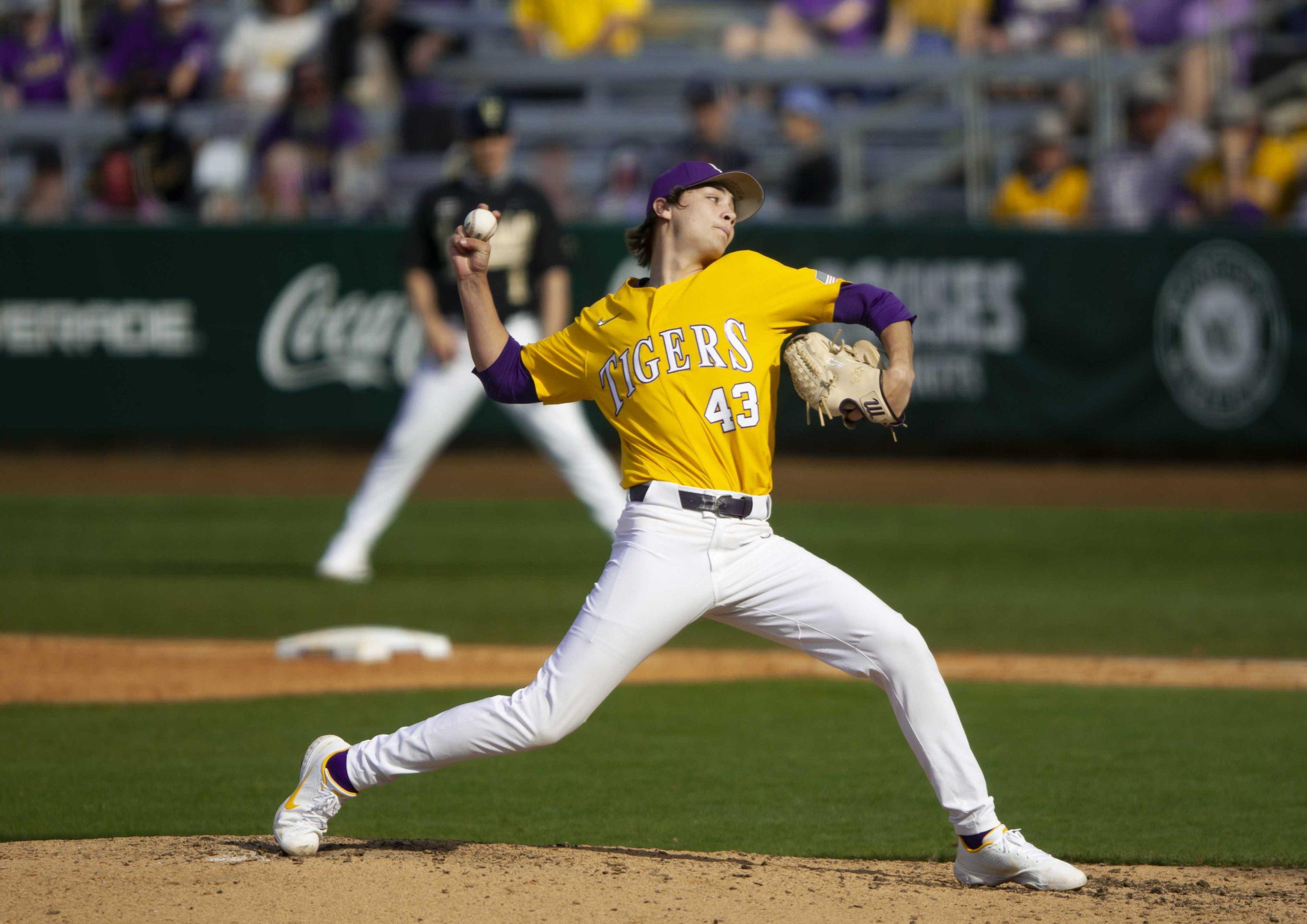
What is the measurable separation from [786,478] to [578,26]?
5347 mm

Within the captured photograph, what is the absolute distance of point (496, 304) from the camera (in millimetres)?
8508

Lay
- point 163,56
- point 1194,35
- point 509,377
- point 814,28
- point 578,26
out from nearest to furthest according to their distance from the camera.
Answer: point 509,377
point 163,56
point 1194,35
point 578,26
point 814,28

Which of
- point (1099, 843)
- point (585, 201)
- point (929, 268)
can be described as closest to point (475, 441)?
point (585, 201)

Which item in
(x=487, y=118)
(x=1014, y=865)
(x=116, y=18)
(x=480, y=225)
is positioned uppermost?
(x=116, y=18)

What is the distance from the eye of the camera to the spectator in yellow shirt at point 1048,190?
14.8 meters

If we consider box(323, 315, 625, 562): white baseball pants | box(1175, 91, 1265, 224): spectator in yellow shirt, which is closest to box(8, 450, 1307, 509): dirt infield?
box(1175, 91, 1265, 224): spectator in yellow shirt

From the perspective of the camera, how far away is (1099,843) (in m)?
4.69

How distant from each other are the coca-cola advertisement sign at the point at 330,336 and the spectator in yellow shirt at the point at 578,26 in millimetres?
3643

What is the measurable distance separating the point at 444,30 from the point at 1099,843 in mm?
13748

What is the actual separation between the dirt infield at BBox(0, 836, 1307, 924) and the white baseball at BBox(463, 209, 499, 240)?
1619 mm

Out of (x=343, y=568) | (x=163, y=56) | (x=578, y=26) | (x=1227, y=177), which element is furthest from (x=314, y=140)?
(x=1227, y=177)

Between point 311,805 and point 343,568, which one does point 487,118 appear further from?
point 311,805

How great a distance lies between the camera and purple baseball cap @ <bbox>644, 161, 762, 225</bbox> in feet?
13.4

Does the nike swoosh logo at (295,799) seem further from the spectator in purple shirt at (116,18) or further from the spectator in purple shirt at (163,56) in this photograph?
the spectator in purple shirt at (116,18)
